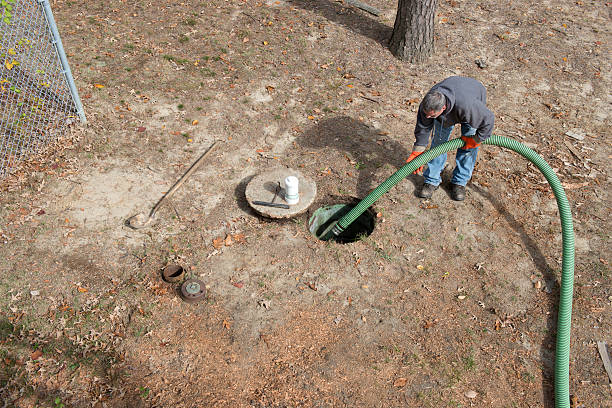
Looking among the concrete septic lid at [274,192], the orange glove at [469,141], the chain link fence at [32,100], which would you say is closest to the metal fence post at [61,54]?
the chain link fence at [32,100]

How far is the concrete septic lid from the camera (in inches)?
201

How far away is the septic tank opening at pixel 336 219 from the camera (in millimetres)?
5479

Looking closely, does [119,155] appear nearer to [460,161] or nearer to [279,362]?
[279,362]

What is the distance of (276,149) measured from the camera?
20.1 ft

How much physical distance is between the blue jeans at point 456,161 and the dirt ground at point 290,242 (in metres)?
0.28

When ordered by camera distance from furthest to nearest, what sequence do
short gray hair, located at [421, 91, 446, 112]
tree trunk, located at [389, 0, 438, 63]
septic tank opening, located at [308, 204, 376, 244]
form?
tree trunk, located at [389, 0, 438, 63] → septic tank opening, located at [308, 204, 376, 244] → short gray hair, located at [421, 91, 446, 112]

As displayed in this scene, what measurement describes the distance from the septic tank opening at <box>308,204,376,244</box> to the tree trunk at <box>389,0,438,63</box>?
3.67 m

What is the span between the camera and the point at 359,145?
6266 mm

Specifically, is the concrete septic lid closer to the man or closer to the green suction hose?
the green suction hose

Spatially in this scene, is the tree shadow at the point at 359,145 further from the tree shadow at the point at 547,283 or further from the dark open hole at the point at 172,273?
the dark open hole at the point at 172,273

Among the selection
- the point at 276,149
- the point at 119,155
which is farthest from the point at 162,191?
the point at 276,149

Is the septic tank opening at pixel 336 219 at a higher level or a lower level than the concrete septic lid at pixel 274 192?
lower

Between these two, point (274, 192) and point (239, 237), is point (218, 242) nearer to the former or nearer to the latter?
point (239, 237)

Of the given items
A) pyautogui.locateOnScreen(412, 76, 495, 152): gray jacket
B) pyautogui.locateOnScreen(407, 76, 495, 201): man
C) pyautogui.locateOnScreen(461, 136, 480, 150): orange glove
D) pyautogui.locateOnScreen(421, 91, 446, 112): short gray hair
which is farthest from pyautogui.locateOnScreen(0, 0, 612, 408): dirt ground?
pyautogui.locateOnScreen(421, 91, 446, 112): short gray hair
